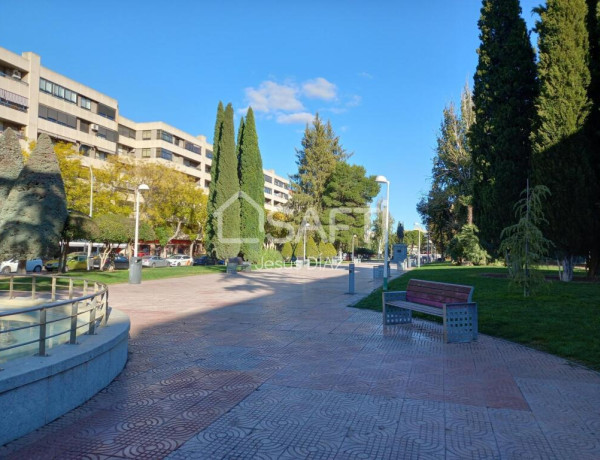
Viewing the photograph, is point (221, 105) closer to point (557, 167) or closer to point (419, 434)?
point (557, 167)

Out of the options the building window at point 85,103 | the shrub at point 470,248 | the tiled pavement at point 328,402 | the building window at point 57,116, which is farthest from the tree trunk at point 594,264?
the building window at point 85,103

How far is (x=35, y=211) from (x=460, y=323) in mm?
18848

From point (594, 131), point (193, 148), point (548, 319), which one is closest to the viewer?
point (548, 319)

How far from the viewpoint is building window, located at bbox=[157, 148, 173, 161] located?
60.6 m

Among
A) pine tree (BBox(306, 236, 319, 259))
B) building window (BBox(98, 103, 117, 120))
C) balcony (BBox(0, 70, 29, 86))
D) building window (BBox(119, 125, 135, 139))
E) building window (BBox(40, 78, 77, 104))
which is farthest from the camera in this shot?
building window (BBox(119, 125, 135, 139))

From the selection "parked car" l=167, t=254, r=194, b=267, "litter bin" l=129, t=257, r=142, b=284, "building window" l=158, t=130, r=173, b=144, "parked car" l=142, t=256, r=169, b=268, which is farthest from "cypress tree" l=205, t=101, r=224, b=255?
"building window" l=158, t=130, r=173, b=144

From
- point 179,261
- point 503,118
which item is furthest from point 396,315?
point 179,261

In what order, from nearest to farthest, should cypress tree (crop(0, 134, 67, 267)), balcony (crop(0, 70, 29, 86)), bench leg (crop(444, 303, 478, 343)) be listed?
bench leg (crop(444, 303, 478, 343))
cypress tree (crop(0, 134, 67, 267))
balcony (crop(0, 70, 29, 86))

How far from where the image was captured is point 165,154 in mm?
61562

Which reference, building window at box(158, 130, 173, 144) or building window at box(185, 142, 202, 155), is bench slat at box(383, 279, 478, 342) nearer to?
building window at box(158, 130, 173, 144)

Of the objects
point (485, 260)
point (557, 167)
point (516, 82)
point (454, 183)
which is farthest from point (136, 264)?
point (454, 183)

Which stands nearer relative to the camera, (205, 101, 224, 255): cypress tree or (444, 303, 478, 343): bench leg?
(444, 303, 478, 343): bench leg

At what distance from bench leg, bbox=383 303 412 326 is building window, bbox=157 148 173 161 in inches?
2253

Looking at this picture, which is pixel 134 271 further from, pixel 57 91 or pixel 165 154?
pixel 165 154
